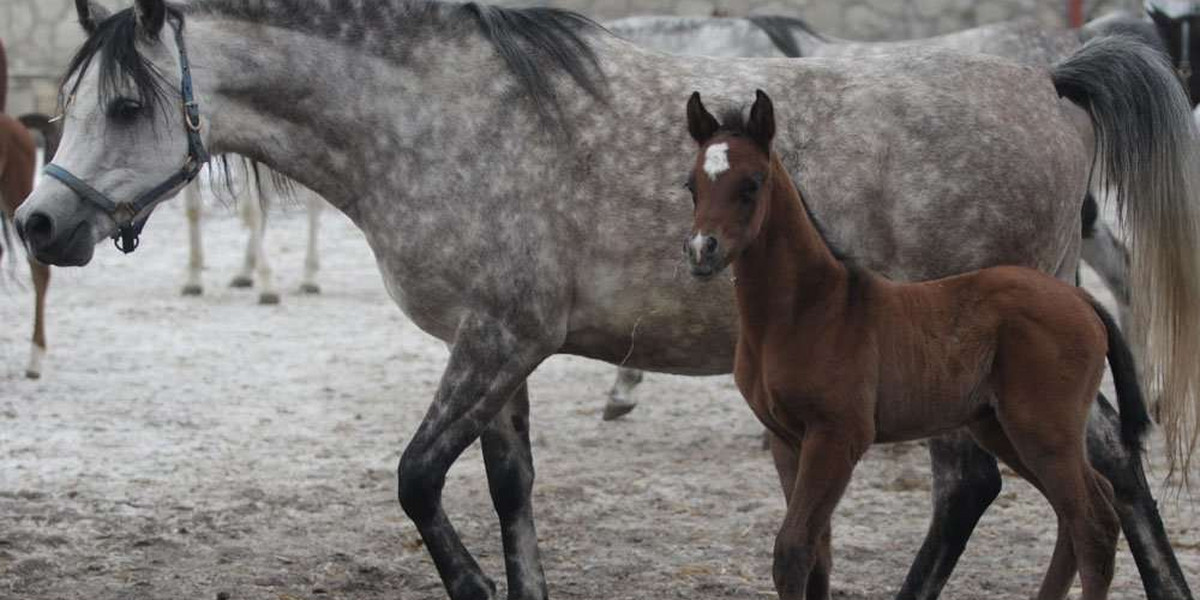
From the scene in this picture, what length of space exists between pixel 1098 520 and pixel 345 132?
81.6 inches

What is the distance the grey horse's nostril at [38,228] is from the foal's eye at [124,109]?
0.97 feet

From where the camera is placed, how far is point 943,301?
388 cm

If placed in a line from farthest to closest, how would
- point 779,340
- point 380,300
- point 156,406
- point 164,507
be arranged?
point 380,300 → point 156,406 → point 164,507 → point 779,340

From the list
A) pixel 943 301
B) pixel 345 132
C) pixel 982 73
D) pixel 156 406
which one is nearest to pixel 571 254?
pixel 345 132

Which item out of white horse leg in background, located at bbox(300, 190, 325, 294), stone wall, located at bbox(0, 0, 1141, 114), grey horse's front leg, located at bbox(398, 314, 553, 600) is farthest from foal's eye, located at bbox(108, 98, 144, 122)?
stone wall, located at bbox(0, 0, 1141, 114)

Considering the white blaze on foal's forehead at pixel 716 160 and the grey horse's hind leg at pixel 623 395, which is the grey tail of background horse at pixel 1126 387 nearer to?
the white blaze on foal's forehead at pixel 716 160

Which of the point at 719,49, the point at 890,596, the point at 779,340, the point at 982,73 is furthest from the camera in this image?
the point at 719,49

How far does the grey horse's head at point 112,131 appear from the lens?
13.5 feet

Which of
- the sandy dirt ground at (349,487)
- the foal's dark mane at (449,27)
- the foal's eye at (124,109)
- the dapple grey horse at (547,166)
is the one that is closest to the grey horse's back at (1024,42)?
the sandy dirt ground at (349,487)

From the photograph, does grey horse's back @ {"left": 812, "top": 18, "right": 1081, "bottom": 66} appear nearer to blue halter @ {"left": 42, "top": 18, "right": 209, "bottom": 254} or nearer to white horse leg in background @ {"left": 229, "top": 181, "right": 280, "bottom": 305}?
blue halter @ {"left": 42, "top": 18, "right": 209, "bottom": 254}

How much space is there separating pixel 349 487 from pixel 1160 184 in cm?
322

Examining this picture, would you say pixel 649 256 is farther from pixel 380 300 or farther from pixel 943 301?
pixel 380 300

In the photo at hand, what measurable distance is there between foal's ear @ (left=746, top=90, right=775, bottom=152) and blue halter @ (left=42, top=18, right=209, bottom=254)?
57.2 inches

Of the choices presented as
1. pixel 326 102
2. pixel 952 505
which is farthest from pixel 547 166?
pixel 952 505
